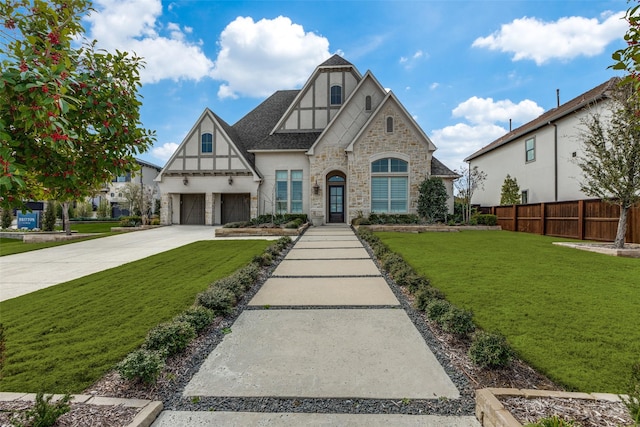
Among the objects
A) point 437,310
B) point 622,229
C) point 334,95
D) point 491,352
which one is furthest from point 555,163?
point 491,352

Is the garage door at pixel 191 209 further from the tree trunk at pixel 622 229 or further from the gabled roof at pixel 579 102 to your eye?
the gabled roof at pixel 579 102

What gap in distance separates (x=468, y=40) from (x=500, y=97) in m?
8.23

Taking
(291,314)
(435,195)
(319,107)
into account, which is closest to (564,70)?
(435,195)

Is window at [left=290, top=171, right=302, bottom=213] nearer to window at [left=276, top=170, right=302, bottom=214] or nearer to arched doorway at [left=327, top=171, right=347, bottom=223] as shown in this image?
window at [left=276, top=170, right=302, bottom=214]

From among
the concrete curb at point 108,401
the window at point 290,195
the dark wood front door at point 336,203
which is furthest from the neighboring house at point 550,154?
the concrete curb at point 108,401

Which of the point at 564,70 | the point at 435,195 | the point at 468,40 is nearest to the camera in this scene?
the point at 468,40

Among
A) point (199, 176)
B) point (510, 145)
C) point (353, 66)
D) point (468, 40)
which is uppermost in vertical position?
point (353, 66)

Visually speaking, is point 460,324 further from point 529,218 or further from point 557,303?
point 529,218

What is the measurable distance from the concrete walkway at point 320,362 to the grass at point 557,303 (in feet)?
3.78

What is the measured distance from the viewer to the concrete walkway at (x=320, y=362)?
2418 millimetres

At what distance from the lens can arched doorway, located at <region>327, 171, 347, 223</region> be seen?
19656mm

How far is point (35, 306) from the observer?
5.09 m

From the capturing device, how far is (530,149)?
1975 cm

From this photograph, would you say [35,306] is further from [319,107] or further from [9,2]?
[319,107]
